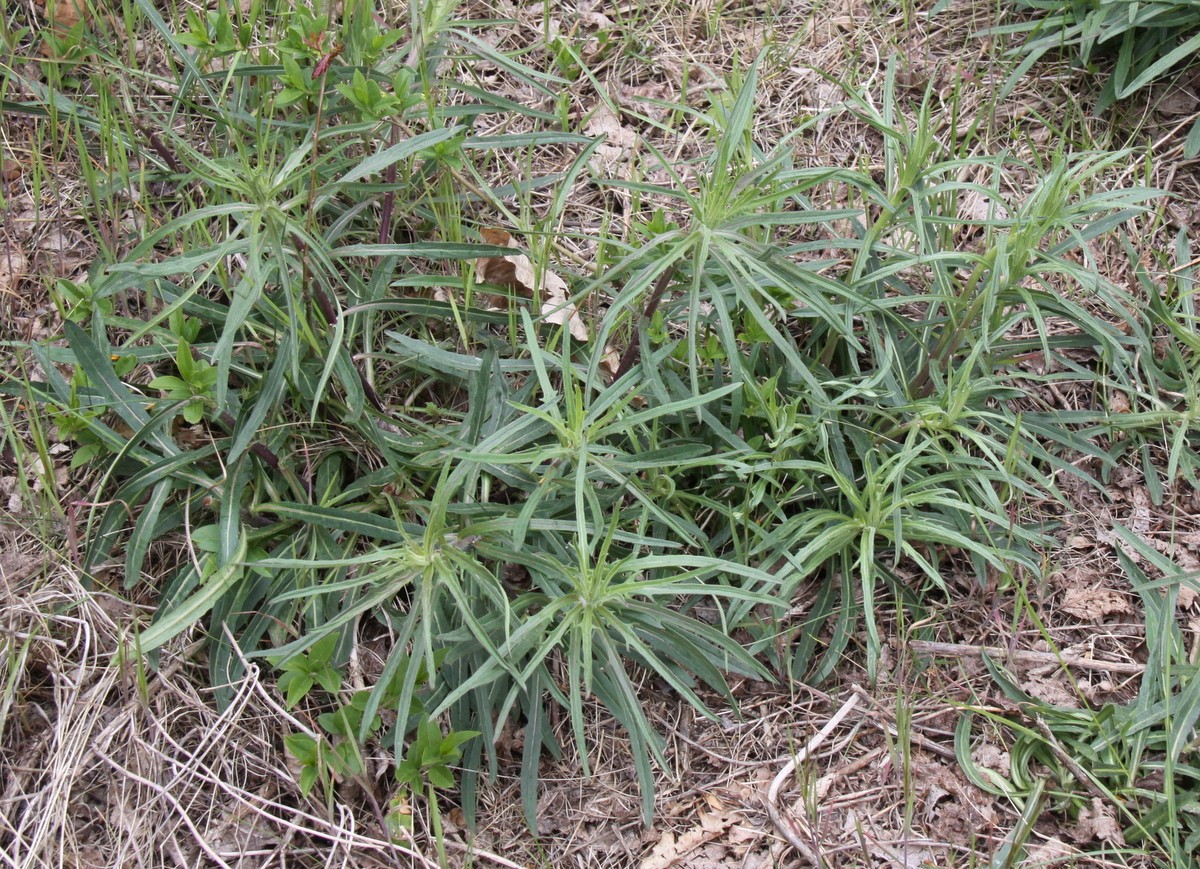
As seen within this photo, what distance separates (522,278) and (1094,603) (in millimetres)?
1635

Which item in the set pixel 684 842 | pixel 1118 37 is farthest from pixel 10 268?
pixel 1118 37

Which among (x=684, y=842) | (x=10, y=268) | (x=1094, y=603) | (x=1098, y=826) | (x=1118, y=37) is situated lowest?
(x=684, y=842)

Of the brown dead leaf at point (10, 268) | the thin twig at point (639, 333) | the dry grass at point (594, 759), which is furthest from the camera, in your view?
the brown dead leaf at point (10, 268)

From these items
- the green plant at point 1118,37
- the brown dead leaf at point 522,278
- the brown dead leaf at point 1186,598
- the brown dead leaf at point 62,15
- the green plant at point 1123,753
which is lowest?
the green plant at point 1123,753

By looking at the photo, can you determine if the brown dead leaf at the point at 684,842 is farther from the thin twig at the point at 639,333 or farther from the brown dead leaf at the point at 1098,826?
the thin twig at the point at 639,333

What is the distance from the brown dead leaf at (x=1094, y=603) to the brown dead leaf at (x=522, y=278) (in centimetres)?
135

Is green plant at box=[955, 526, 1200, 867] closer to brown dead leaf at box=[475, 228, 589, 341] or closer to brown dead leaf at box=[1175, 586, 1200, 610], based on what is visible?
brown dead leaf at box=[1175, 586, 1200, 610]

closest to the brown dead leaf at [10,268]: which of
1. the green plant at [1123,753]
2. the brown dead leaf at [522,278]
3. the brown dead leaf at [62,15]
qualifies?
the brown dead leaf at [62,15]

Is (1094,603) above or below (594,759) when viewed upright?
above

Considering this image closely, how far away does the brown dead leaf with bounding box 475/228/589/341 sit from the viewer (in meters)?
2.56

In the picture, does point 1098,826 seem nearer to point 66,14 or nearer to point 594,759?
point 594,759

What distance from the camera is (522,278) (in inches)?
102

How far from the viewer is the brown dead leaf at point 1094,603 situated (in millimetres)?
2357

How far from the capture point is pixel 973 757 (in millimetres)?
2176
